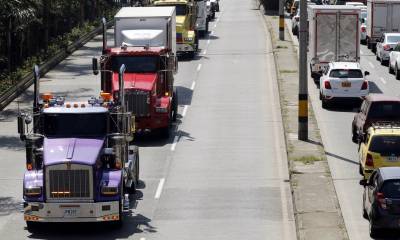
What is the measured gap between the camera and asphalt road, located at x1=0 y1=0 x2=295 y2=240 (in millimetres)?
26109

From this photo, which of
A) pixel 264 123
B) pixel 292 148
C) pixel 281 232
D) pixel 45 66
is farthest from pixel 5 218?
pixel 45 66

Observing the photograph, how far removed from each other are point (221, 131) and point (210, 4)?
54.4m

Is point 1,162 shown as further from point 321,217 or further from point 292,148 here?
point 321,217

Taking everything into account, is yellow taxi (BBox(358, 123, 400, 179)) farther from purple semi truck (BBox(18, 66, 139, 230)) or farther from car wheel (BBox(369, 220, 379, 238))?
purple semi truck (BBox(18, 66, 139, 230))

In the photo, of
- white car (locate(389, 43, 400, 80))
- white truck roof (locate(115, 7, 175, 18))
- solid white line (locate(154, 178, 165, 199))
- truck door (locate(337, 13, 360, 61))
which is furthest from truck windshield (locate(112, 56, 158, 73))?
white car (locate(389, 43, 400, 80))

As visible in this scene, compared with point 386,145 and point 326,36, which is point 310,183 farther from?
point 326,36

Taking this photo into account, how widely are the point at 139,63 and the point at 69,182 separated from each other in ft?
→ 47.6

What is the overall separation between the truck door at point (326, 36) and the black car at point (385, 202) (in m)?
26.5

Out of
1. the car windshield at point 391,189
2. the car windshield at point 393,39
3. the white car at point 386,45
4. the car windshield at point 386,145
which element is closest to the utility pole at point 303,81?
the car windshield at point 386,145

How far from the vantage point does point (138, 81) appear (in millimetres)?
37969

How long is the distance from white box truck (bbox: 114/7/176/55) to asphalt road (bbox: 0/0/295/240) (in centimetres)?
318

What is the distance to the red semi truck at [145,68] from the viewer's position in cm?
3756

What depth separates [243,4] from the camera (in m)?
114

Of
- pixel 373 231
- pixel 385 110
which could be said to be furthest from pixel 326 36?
pixel 373 231
